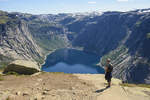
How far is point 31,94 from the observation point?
927 inches

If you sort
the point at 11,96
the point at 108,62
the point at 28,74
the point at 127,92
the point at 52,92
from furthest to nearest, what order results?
the point at 28,74 → the point at 108,62 → the point at 127,92 → the point at 52,92 → the point at 11,96

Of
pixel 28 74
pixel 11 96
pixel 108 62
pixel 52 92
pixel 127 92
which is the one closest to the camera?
pixel 11 96

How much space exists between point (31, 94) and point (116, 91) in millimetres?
12479

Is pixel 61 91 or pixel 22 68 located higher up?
pixel 22 68

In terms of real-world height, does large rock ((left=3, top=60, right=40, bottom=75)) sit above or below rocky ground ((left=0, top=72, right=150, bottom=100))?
above

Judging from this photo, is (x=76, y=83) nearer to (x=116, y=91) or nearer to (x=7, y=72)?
(x=116, y=91)

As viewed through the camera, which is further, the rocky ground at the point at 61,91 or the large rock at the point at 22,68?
the large rock at the point at 22,68

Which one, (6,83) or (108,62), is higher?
(108,62)

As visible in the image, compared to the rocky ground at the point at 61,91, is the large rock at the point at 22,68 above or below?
above

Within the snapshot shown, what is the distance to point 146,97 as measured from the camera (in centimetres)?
2473

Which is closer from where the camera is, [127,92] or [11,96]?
[11,96]

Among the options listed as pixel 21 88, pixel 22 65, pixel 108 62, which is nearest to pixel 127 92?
pixel 108 62

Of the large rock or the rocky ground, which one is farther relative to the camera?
the large rock

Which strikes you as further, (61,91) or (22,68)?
(22,68)
